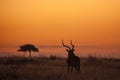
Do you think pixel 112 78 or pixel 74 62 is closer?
pixel 112 78

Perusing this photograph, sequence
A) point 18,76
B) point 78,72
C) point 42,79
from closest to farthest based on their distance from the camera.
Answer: point 42,79 → point 18,76 → point 78,72

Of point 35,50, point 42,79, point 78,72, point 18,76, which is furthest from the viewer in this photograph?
point 35,50

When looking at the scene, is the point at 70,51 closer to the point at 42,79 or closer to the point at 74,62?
the point at 74,62

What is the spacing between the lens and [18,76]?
25.6 m

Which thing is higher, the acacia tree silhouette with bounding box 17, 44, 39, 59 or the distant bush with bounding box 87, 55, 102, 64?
the acacia tree silhouette with bounding box 17, 44, 39, 59

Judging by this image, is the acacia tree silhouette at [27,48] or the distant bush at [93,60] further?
the acacia tree silhouette at [27,48]

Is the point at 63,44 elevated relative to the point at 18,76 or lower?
elevated

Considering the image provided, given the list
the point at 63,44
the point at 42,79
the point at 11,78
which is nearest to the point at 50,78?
the point at 42,79

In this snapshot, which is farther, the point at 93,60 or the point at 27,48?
the point at 27,48

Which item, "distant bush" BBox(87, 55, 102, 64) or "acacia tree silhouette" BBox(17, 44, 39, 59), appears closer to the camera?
"distant bush" BBox(87, 55, 102, 64)

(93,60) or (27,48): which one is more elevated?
(27,48)

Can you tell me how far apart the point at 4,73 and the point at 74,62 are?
204 inches

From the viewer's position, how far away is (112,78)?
25422 millimetres

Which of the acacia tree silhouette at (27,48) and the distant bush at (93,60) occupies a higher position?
the acacia tree silhouette at (27,48)
